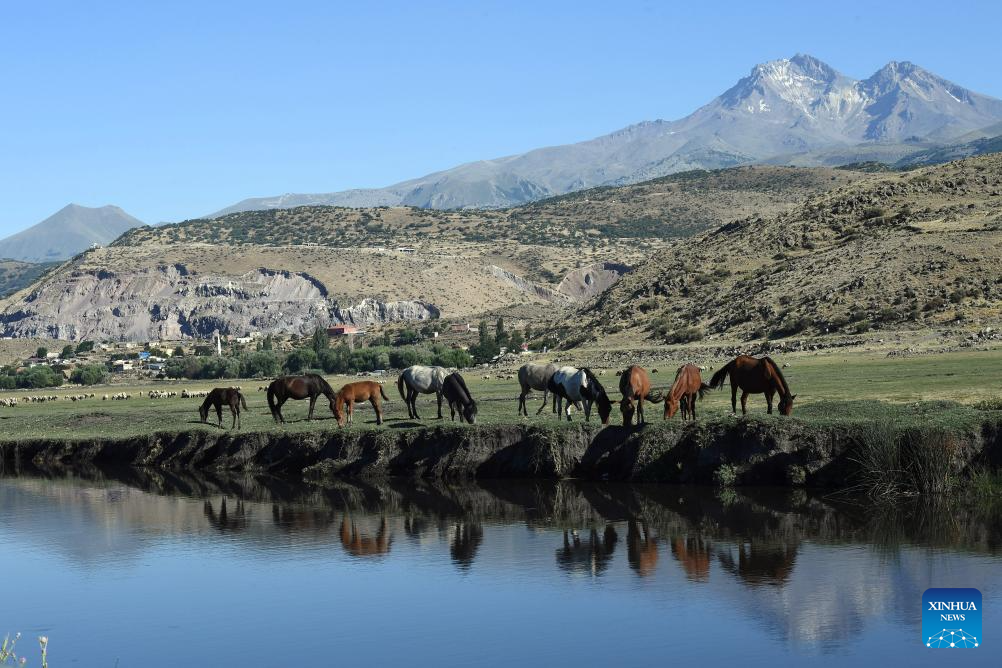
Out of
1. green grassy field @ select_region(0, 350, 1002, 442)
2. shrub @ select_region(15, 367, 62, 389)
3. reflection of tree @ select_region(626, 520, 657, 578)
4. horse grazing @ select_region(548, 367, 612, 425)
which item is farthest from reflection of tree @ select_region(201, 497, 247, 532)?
shrub @ select_region(15, 367, 62, 389)

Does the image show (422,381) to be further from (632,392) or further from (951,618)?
(951,618)

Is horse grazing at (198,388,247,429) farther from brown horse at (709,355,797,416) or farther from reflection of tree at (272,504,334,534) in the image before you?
brown horse at (709,355,797,416)

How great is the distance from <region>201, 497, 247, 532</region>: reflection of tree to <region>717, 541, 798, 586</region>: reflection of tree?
43.1ft

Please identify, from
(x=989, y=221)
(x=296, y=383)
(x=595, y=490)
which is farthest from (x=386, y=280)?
(x=595, y=490)

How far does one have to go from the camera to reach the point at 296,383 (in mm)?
46750

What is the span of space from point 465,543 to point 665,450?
26.5 feet

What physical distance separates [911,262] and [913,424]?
49.8m

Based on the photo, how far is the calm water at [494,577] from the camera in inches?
845

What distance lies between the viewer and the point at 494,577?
26.7m

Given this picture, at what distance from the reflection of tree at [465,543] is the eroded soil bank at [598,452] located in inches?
228

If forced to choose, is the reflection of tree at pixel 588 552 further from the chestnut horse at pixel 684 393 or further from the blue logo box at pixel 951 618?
the blue logo box at pixel 951 618

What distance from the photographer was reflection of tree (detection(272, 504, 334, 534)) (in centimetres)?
3300

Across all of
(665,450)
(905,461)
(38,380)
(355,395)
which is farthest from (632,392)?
(38,380)

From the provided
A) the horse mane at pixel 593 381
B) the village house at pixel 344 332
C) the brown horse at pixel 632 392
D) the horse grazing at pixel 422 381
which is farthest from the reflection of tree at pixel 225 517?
the village house at pixel 344 332
